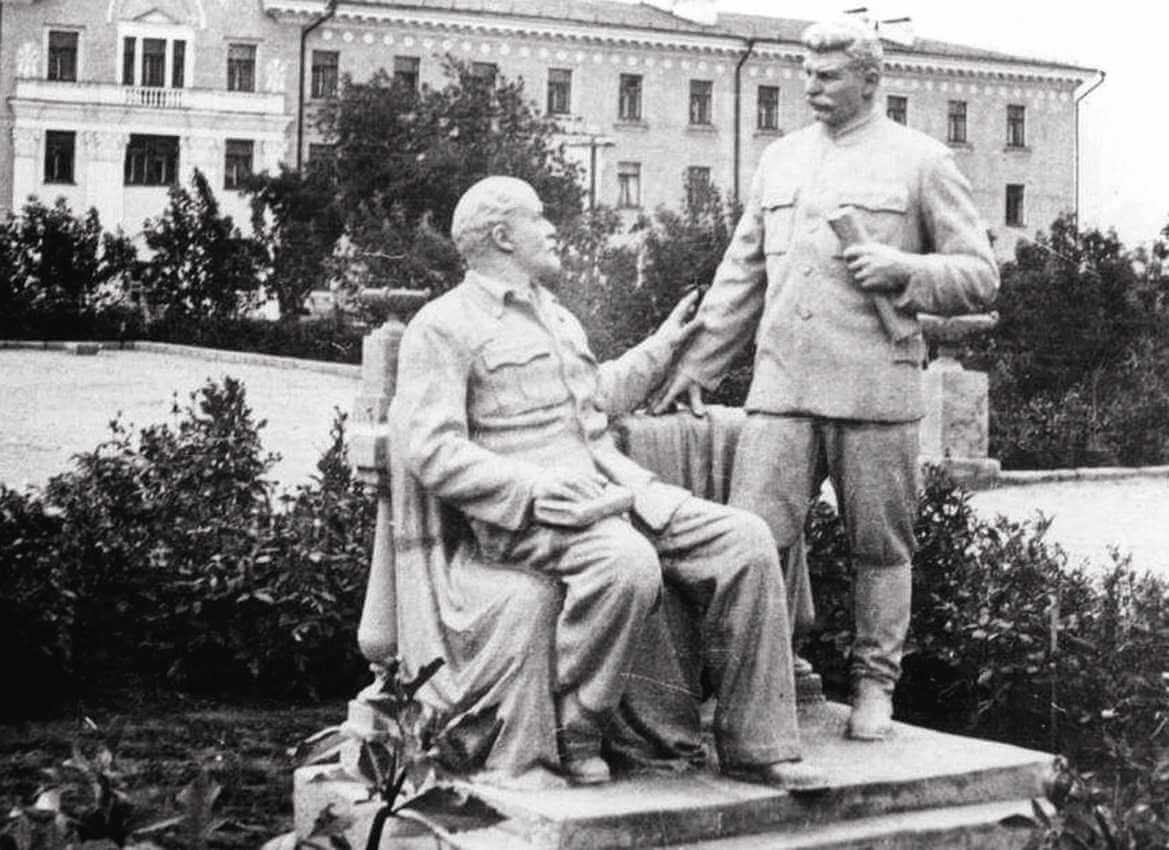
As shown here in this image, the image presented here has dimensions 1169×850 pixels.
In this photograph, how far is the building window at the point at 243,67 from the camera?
3766 cm

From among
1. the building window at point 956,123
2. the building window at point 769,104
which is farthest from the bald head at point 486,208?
the building window at point 956,123

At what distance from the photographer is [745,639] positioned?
Result: 419 centimetres

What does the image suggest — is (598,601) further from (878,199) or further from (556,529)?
(878,199)

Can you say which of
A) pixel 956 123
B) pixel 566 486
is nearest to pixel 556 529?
pixel 566 486

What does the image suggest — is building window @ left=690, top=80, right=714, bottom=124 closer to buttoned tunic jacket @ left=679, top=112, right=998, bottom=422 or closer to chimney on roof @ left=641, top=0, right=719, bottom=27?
chimney on roof @ left=641, top=0, right=719, bottom=27

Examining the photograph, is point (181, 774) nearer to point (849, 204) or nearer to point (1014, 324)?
point (849, 204)

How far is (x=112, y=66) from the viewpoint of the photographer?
36906 mm

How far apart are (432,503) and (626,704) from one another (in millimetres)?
709

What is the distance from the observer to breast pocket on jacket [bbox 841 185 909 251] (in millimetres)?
4777

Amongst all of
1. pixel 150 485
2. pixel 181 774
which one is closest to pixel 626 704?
pixel 181 774

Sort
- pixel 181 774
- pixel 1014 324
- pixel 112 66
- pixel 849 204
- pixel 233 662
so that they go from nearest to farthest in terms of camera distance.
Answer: pixel 849 204 < pixel 181 774 < pixel 233 662 < pixel 1014 324 < pixel 112 66

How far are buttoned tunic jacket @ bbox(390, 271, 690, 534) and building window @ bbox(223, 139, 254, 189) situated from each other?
109 feet

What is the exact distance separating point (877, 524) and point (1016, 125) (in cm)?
4084

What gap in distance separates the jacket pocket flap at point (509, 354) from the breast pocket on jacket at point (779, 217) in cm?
86
